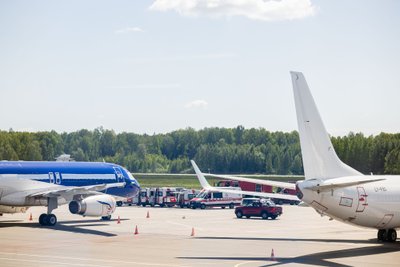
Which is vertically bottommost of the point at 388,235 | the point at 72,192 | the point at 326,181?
the point at 388,235

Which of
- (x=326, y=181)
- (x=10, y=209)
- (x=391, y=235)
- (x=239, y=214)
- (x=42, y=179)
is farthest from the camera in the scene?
(x=239, y=214)

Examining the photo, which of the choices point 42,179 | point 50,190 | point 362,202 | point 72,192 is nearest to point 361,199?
point 362,202


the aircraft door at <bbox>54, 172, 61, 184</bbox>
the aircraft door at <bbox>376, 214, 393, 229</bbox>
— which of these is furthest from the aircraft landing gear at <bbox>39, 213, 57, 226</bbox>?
the aircraft door at <bbox>376, 214, 393, 229</bbox>

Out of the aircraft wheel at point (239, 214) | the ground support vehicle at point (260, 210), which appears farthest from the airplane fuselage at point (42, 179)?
the ground support vehicle at point (260, 210)

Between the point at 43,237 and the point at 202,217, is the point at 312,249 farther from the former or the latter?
the point at 202,217

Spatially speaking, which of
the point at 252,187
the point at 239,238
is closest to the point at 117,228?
the point at 239,238

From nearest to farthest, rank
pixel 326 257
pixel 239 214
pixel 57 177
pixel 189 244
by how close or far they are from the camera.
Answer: pixel 326 257
pixel 189 244
pixel 57 177
pixel 239 214

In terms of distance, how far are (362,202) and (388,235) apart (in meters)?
5.71

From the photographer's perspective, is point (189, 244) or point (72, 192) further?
point (72, 192)

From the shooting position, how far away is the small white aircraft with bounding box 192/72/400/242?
37.8m

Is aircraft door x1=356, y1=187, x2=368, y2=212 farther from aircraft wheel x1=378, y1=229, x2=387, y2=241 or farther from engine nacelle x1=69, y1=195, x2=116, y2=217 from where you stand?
engine nacelle x1=69, y1=195, x2=116, y2=217

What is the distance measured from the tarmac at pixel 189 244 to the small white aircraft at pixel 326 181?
2144 mm

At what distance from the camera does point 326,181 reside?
3759cm

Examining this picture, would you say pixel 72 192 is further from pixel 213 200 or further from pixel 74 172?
pixel 213 200
